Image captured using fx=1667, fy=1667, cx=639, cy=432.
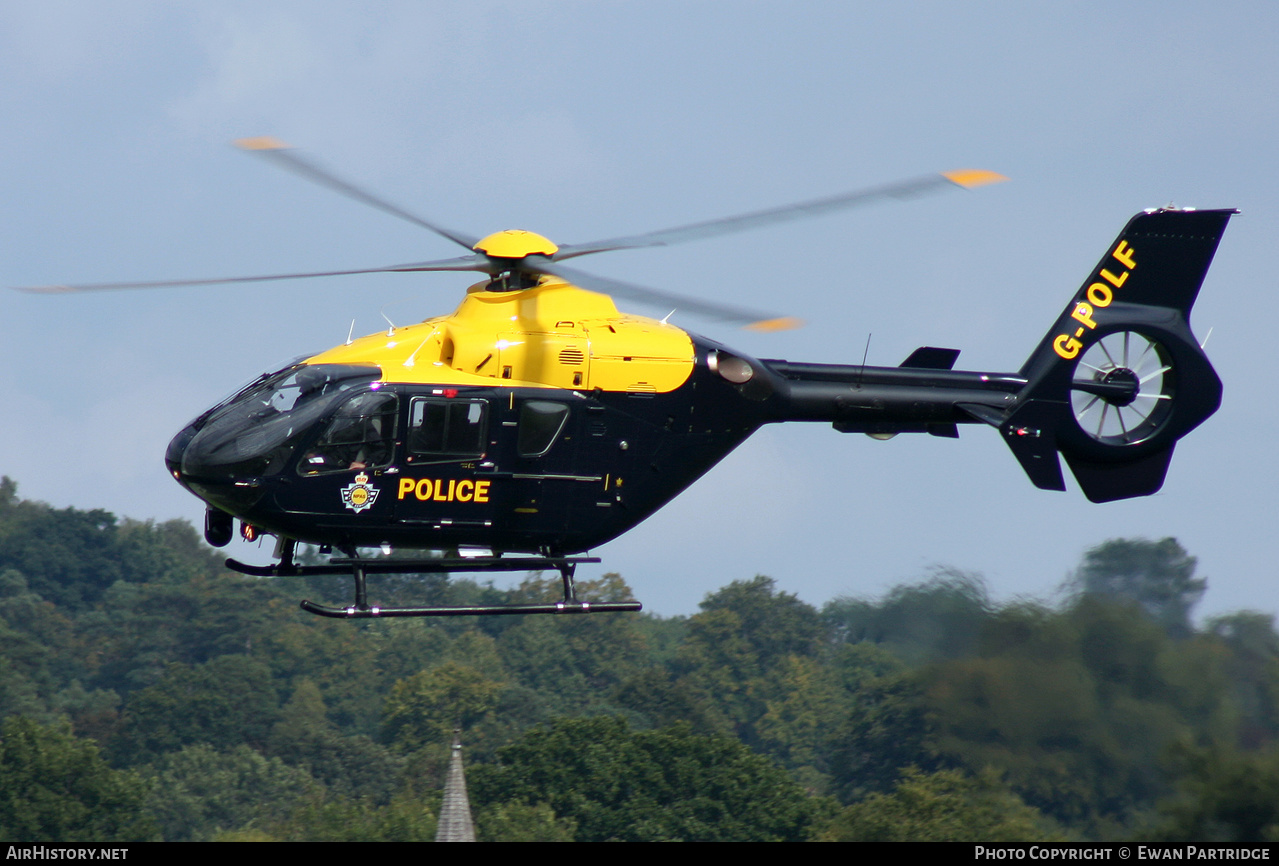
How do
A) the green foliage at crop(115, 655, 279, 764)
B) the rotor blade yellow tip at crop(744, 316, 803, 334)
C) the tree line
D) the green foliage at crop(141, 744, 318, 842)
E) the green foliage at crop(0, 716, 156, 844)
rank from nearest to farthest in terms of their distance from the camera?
the rotor blade yellow tip at crop(744, 316, 803, 334) < the tree line < the green foliage at crop(0, 716, 156, 844) < the green foliage at crop(141, 744, 318, 842) < the green foliage at crop(115, 655, 279, 764)

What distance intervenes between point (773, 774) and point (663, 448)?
38377 millimetres

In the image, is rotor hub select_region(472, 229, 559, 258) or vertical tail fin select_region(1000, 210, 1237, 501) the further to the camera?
vertical tail fin select_region(1000, 210, 1237, 501)

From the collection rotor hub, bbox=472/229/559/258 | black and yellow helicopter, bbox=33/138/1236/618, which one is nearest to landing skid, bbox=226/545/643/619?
black and yellow helicopter, bbox=33/138/1236/618

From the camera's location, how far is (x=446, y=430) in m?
16.9

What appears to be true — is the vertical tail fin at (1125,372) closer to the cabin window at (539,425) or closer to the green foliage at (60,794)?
the cabin window at (539,425)

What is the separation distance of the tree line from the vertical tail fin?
6.78 m

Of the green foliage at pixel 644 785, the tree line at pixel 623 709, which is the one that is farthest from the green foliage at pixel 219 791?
the green foliage at pixel 644 785

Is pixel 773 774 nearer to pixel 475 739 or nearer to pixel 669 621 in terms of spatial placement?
pixel 475 739

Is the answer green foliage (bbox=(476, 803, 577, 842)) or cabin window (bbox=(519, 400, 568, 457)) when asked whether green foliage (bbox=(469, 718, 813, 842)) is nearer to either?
green foliage (bbox=(476, 803, 577, 842))

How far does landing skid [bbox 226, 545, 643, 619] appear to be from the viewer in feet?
55.2

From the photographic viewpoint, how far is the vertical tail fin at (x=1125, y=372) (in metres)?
19.8

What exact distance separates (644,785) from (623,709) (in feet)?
72.1

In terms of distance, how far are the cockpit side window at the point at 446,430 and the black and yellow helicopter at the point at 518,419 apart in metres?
0.02

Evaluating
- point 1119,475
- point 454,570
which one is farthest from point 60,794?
point 1119,475
